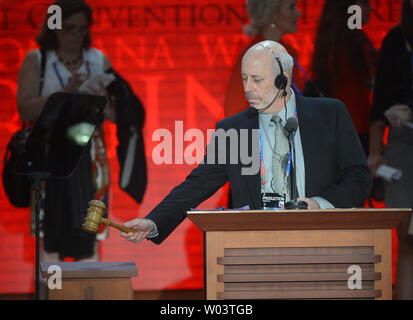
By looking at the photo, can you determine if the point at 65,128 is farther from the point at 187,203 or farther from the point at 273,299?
the point at 273,299

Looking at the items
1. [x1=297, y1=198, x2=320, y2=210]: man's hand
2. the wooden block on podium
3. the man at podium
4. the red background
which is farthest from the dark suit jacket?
the red background

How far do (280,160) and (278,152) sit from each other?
47mm

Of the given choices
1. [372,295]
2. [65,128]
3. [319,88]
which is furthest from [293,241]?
[319,88]

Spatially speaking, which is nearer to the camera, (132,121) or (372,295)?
(372,295)

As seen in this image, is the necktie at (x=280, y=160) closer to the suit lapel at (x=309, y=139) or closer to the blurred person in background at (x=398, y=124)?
the suit lapel at (x=309, y=139)

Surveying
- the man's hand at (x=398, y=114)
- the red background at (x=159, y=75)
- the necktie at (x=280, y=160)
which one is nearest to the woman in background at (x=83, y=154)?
the red background at (x=159, y=75)

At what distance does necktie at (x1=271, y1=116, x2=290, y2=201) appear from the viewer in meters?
3.26

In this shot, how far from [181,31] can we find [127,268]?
11.3ft

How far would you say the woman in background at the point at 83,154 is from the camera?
548cm

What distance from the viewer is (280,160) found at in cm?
329

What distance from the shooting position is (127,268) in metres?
2.89

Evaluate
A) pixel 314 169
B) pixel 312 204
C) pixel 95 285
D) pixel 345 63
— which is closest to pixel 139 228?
pixel 95 285

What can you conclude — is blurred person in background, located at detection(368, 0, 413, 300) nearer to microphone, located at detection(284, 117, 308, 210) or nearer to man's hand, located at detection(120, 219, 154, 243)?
microphone, located at detection(284, 117, 308, 210)

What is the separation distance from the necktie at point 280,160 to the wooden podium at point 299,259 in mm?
682
